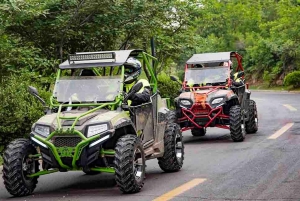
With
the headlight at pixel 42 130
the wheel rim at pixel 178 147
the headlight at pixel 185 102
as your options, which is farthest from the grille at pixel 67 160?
the headlight at pixel 185 102

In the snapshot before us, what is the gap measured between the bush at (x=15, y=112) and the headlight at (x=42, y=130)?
→ 4445mm

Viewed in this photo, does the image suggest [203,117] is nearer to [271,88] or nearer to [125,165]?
[125,165]

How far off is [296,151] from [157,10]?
8.34 metres

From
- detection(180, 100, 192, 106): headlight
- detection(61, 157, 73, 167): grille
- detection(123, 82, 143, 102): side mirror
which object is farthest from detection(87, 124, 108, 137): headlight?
→ detection(180, 100, 192, 106): headlight

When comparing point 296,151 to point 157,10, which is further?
point 157,10

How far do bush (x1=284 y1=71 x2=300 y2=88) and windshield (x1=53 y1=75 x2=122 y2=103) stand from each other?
36712 mm

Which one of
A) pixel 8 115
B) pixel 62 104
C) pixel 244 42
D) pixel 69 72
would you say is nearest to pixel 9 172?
pixel 62 104

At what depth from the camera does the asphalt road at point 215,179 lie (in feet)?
28.7

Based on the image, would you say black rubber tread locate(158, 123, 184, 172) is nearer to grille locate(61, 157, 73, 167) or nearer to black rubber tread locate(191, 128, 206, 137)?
grille locate(61, 157, 73, 167)

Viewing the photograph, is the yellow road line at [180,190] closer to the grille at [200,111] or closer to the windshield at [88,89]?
the windshield at [88,89]

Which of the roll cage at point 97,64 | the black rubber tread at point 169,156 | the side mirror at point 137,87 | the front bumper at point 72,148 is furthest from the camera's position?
the black rubber tread at point 169,156

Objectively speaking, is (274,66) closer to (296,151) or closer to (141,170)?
(296,151)

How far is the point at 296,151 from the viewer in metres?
13.2

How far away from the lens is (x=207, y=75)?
1706cm
